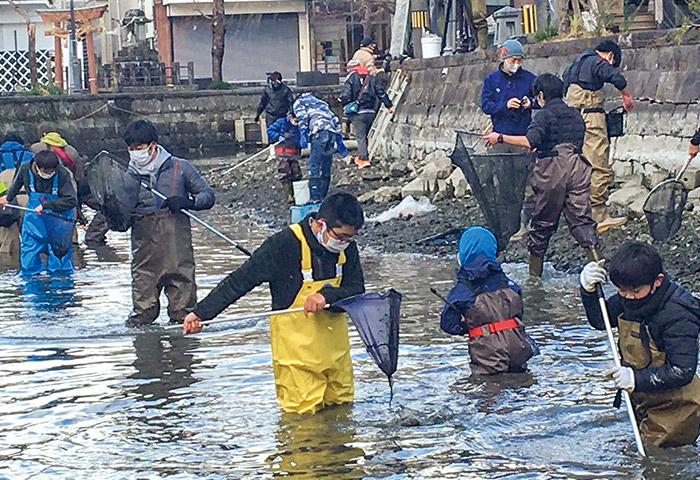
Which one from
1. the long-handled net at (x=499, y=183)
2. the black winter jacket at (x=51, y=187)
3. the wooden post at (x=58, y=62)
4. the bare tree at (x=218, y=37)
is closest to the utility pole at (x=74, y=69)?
the wooden post at (x=58, y=62)

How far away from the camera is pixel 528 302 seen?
10.4 meters

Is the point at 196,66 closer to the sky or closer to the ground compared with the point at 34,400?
closer to the sky

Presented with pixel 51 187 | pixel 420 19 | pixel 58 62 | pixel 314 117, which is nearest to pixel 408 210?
pixel 314 117

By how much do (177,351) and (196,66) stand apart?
43358 mm

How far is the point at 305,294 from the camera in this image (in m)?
6.76

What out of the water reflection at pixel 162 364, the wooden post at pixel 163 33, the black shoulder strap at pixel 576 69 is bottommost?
the water reflection at pixel 162 364

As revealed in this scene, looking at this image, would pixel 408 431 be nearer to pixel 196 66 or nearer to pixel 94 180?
pixel 94 180

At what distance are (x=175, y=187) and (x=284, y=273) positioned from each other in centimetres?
284

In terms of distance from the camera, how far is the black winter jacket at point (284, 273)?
670cm

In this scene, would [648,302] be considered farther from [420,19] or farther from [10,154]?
[420,19]

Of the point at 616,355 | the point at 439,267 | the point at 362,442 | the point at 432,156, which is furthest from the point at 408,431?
the point at 432,156

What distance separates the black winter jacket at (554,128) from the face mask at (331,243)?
163 inches

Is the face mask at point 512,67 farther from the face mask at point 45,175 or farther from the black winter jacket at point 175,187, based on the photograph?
the face mask at point 45,175

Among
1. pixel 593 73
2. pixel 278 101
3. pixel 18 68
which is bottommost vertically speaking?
pixel 278 101
